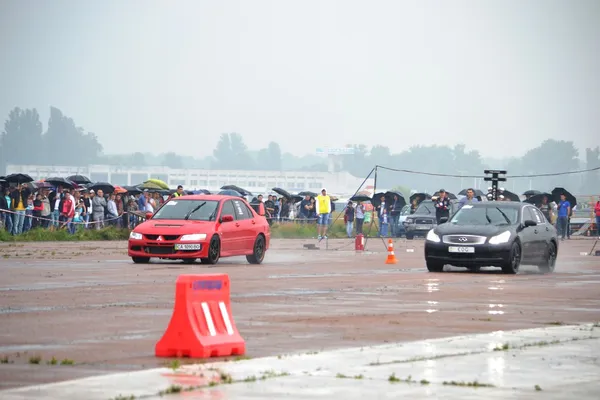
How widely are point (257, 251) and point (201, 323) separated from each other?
18.6m

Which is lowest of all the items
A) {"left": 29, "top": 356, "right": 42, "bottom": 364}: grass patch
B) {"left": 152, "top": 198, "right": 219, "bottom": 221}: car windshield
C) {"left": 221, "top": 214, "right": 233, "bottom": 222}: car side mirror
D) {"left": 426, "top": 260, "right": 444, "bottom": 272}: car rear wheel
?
{"left": 29, "top": 356, "right": 42, "bottom": 364}: grass patch

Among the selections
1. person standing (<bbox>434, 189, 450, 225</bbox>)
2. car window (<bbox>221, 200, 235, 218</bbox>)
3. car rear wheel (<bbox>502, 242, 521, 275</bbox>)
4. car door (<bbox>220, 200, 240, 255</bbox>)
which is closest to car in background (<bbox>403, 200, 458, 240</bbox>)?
person standing (<bbox>434, 189, 450, 225</bbox>)

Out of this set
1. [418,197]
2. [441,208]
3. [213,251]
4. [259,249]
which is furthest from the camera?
[418,197]

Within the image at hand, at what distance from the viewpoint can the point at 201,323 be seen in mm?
11469

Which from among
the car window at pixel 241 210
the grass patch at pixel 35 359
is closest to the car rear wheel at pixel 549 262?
the car window at pixel 241 210

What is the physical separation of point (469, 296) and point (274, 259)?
13.5 m

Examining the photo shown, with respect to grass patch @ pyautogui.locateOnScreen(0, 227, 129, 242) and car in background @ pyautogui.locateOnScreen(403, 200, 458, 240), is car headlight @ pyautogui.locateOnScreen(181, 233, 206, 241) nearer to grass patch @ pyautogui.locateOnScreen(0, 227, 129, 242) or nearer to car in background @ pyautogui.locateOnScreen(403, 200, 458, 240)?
grass patch @ pyautogui.locateOnScreen(0, 227, 129, 242)

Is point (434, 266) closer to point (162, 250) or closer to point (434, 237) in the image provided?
point (434, 237)

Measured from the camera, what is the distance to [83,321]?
48.4 feet

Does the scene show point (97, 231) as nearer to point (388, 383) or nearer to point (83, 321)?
point (83, 321)

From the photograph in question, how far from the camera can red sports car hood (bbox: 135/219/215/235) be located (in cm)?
2783

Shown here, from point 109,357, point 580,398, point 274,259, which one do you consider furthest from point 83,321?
point 274,259

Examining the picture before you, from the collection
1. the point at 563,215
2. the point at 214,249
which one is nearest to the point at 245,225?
the point at 214,249

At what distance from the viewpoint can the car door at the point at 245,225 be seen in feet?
96.6
